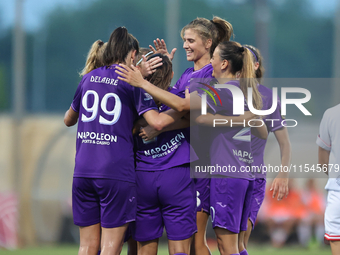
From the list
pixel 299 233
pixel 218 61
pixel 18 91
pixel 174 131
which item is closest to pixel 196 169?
pixel 174 131

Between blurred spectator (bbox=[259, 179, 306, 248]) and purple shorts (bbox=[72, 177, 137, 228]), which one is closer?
purple shorts (bbox=[72, 177, 137, 228])

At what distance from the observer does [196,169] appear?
378cm

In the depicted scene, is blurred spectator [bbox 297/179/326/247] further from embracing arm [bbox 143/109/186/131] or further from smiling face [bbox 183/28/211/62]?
embracing arm [bbox 143/109/186/131]

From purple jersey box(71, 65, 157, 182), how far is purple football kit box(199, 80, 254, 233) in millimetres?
668

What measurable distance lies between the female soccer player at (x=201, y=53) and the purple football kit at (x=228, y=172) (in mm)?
203

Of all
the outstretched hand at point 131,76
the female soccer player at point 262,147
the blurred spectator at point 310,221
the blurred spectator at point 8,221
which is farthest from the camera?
the blurred spectator at point 8,221

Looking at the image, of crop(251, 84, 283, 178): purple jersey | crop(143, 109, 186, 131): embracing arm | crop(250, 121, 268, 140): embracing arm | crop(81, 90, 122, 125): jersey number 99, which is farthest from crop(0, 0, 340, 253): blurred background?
crop(81, 90, 122, 125): jersey number 99

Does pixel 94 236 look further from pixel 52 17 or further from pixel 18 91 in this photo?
pixel 52 17

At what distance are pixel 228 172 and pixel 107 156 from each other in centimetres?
104

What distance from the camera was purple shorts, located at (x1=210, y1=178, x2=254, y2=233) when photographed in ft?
12.0

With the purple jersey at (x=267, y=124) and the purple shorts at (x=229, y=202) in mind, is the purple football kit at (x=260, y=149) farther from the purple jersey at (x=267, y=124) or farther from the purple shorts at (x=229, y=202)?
the purple shorts at (x=229, y=202)

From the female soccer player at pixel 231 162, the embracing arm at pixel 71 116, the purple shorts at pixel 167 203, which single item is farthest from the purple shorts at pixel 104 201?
the female soccer player at pixel 231 162

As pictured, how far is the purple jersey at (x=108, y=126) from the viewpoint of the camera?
3410 millimetres

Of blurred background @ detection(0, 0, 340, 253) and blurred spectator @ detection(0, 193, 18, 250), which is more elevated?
blurred background @ detection(0, 0, 340, 253)
